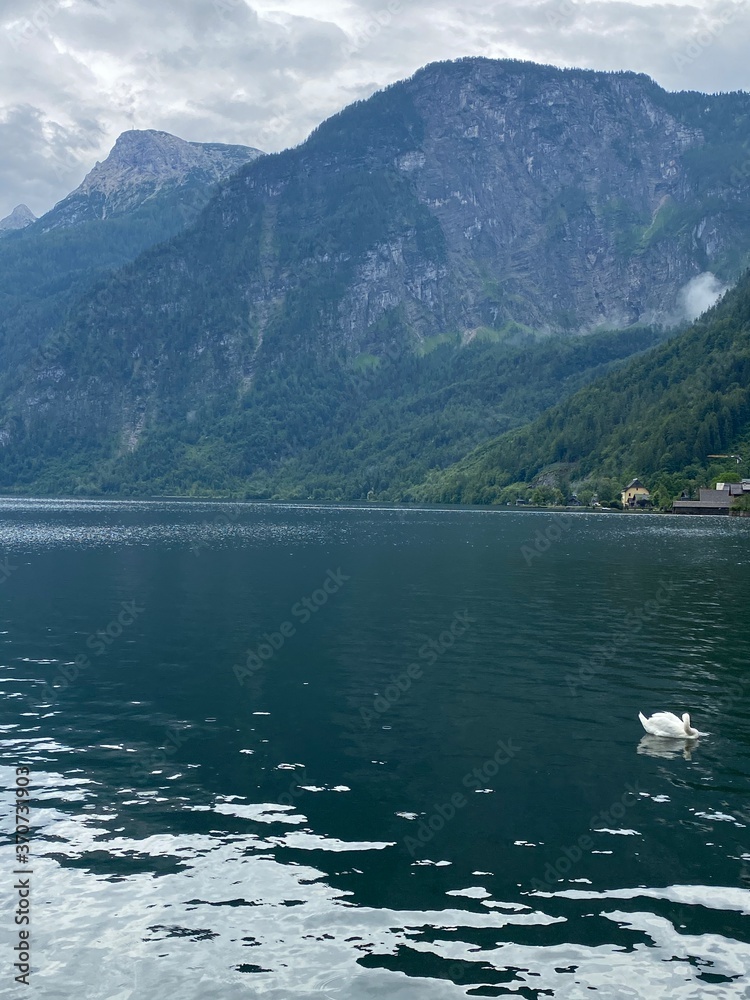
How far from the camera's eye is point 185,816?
29062 millimetres

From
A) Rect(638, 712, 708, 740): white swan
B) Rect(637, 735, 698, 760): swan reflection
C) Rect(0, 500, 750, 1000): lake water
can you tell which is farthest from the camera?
Rect(638, 712, 708, 740): white swan

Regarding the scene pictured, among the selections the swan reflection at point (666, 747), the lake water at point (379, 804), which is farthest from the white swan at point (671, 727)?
the lake water at point (379, 804)

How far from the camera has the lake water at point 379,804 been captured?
20922 mm

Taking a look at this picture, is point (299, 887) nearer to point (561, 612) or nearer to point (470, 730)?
point (470, 730)

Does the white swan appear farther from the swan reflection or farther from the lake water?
the lake water

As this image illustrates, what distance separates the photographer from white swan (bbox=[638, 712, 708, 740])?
121ft

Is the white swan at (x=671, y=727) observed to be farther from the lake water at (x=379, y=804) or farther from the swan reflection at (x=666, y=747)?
the lake water at (x=379, y=804)

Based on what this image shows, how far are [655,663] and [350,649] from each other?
18.1 m

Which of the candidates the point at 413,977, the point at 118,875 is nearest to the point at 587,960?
the point at 413,977

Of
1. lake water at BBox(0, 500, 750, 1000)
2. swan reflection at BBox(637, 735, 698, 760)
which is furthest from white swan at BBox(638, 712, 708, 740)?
lake water at BBox(0, 500, 750, 1000)

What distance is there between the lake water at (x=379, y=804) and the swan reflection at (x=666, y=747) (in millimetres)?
248

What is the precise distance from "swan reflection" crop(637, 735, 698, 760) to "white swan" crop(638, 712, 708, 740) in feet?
0.64

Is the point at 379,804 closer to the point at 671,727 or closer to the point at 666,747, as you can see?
the point at 666,747

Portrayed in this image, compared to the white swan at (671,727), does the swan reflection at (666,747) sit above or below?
below
